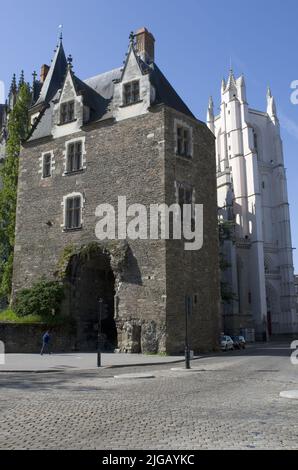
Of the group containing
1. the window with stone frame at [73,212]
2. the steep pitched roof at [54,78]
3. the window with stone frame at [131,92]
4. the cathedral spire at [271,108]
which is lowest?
the window with stone frame at [73,212]

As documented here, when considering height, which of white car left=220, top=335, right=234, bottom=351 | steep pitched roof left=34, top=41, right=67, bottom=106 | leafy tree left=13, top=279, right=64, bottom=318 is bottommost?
white car left=220, top=335, right=234, bottom=351

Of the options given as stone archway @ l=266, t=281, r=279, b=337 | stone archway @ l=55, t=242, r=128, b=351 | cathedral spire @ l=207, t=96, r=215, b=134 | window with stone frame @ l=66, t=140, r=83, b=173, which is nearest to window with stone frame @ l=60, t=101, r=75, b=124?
window with stone frame @ l=66, t=140, r=83, b=173

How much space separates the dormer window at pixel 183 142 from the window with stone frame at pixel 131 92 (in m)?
3.04

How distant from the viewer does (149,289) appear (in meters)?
23.0

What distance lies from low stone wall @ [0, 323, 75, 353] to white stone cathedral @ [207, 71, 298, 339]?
2575 centimetres

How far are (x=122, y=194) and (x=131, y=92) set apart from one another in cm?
611

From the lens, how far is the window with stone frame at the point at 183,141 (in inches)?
1004

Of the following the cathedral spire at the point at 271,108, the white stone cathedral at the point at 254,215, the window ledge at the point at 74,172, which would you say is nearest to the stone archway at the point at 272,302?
the white stone cathedral at the point at 254,215

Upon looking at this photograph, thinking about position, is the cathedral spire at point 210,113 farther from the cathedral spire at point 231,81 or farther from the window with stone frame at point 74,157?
the window with stone frame at point 74,157

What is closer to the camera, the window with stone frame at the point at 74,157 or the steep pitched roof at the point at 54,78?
the window with stone frame at the point at 74,157

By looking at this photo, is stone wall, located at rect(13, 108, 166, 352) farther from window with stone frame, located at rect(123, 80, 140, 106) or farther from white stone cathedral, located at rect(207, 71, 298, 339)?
white stone cathedral, located at rect(207, 71, 298, 339)

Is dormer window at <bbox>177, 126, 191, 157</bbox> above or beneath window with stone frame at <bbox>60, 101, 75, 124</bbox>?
beneath

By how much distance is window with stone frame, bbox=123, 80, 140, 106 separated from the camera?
2589cm
